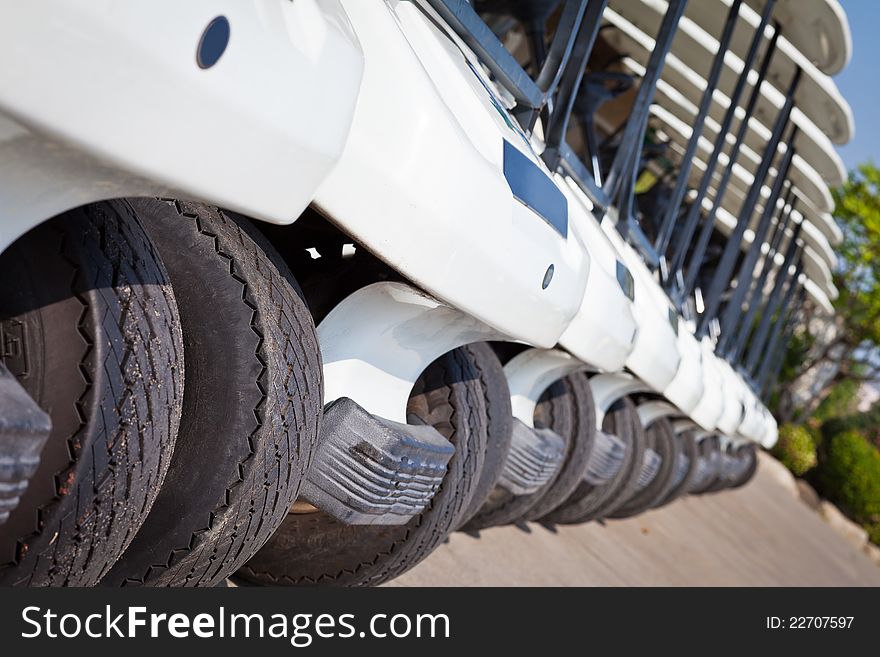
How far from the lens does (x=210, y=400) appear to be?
1759 millimetres

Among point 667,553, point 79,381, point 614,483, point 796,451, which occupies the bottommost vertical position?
point 796,451

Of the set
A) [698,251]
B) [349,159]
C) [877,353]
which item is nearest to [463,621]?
[349,159]

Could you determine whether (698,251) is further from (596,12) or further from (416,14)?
(416,14)

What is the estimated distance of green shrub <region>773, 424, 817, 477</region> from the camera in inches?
762

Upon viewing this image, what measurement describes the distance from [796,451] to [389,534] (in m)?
17.9

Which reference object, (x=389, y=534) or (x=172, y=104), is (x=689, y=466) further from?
(x=172, y=104)

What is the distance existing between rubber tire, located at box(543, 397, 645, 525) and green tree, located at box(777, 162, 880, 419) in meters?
18.3

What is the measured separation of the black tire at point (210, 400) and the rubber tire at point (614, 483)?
3.04 meters

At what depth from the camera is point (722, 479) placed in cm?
1000

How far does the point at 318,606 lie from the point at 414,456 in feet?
1.59

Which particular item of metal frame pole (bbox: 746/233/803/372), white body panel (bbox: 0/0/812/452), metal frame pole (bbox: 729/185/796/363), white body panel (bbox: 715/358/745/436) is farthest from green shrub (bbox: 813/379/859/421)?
white body panel (bbox: 0/0/812/452)

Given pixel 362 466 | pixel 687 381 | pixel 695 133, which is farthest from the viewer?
pixel 695 133

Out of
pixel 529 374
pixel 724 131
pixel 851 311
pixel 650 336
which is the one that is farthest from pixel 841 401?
pixel 529 374

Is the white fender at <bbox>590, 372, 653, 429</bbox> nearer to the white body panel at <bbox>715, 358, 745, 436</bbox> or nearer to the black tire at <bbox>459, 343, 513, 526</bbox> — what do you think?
the black tire at <bbox>459, 343, 513, 526</bbox>
